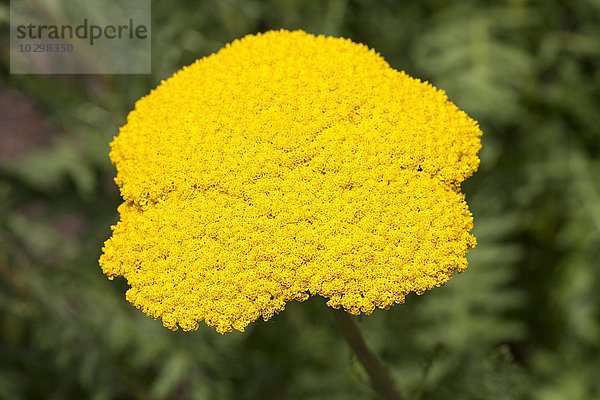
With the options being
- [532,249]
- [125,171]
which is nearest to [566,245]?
[532,249]

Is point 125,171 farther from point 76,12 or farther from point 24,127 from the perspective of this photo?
point 24,127

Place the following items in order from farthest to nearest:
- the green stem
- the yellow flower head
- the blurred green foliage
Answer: the blurred green foliage
the green stem
the yellow flower head

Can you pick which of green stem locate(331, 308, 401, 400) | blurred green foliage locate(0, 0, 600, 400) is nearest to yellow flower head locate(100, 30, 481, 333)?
green stem locate(331, 308, 401, 400)

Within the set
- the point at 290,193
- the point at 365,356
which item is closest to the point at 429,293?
the point at 365,356

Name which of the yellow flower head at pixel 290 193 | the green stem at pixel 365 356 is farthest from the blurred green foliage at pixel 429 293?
the yellow flower head at pixel 290 193

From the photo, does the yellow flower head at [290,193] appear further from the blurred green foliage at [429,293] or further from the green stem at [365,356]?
the blurred green foliage at [429,293]

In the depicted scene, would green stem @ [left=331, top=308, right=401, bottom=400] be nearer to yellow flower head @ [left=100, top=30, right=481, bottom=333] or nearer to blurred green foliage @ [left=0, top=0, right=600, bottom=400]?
yellow flower head @ [left=100, top=30, right=481, bottom=333]
